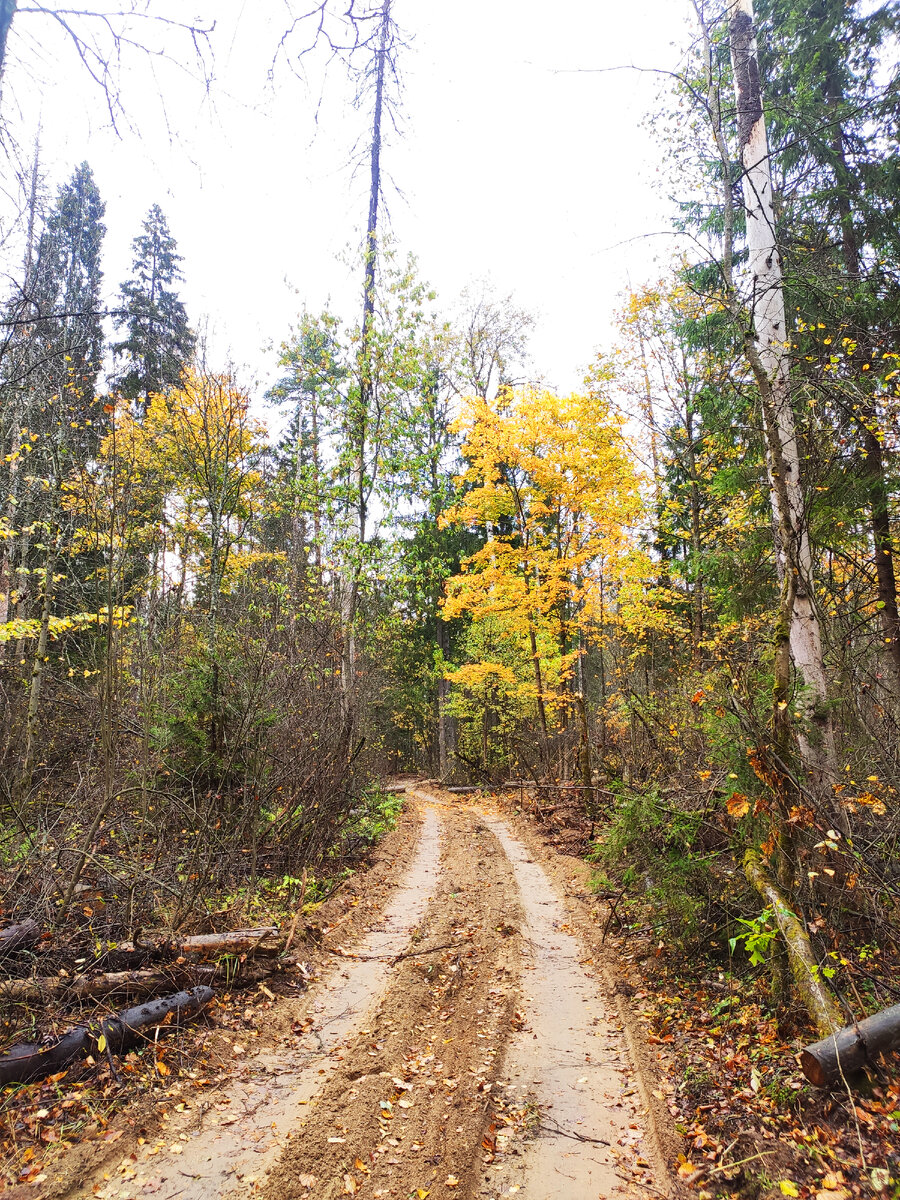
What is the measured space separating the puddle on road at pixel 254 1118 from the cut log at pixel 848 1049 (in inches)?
115

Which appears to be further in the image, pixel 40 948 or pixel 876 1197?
pixel 40 948

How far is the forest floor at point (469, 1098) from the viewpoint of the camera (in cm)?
304

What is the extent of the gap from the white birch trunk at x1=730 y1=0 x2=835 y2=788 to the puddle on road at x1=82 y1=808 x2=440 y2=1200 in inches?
164

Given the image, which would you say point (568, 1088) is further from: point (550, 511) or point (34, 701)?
point (550, 511)

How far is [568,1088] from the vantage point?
395cm

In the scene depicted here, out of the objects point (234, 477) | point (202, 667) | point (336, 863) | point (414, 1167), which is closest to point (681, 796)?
point (414, 1167)

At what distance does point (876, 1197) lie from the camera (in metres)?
2.63

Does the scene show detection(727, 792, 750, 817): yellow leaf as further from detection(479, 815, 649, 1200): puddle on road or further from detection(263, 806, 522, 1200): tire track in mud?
detection(263, 806, 522, 1200): tire track in mud

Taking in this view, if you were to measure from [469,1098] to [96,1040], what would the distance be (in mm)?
2471

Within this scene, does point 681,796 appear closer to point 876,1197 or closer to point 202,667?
point 876,1197

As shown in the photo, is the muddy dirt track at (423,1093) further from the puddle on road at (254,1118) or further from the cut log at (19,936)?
the cut log at (19,936)

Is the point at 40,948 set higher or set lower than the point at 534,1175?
higher

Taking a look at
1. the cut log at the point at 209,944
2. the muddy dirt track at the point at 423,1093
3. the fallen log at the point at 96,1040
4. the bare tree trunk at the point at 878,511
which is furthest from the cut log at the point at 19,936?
the bare tree trunk at the point at 878,511

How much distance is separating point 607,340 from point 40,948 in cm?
1667
